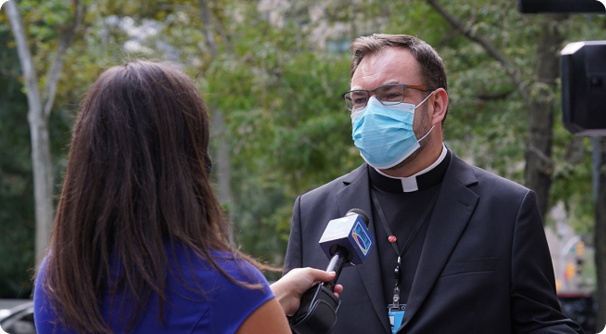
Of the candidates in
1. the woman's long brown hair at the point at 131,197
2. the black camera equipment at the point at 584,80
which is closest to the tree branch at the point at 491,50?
the black camera equipment at the point at 584,80

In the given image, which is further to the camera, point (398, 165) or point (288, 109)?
point (288, 109)

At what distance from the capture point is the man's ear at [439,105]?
117 inches

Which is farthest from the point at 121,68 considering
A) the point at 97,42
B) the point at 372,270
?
the point at 97,42

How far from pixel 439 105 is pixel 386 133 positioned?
0.32 metres

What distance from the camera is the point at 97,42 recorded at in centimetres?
1494

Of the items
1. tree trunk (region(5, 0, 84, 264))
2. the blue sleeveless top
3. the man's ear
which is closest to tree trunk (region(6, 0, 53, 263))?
tree trunk (region(5, 0, 84, 264))

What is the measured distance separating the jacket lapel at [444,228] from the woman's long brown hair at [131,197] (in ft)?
3.42

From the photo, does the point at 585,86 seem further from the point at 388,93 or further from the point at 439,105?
the point at 388,93

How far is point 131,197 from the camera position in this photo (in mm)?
1615

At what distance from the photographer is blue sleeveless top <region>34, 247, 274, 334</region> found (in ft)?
5.06

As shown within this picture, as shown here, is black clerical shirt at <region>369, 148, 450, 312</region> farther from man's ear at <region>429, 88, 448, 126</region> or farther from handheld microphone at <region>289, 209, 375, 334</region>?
handheld microphone at <region>289, 209, 375, 334</region>

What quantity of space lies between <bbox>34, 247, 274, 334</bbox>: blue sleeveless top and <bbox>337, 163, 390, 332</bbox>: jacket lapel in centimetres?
110

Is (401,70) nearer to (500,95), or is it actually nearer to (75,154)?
(75,154)

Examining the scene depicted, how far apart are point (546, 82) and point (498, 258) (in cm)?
723
